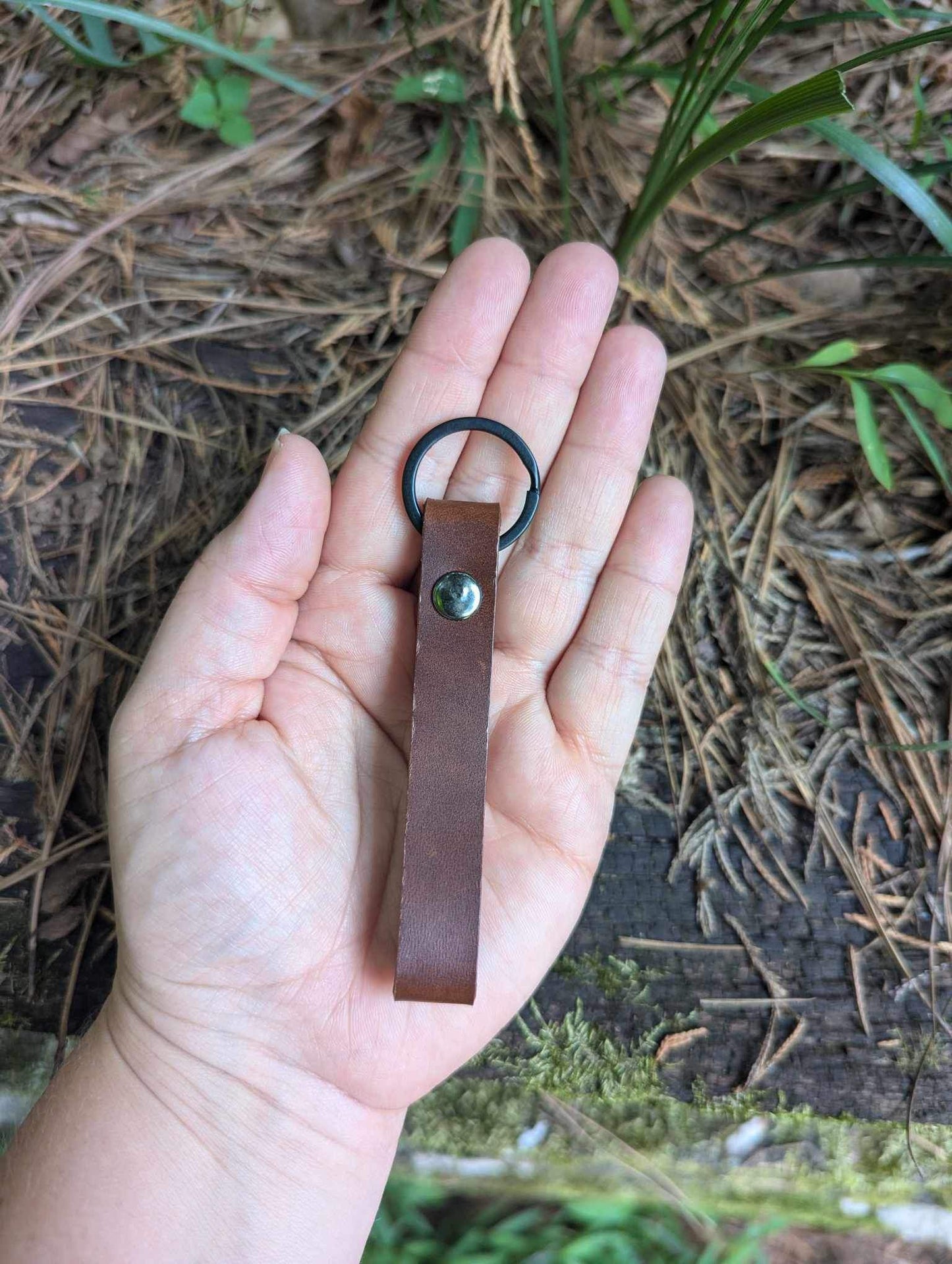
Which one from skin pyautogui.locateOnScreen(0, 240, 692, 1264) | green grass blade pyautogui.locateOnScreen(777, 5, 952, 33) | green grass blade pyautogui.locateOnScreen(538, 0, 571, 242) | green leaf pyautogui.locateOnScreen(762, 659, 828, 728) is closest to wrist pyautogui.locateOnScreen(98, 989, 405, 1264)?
skin pyautogui.locateOnScreen(0, 240, 692, 1264)

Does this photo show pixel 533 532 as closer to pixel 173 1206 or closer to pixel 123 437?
pixel 123 437

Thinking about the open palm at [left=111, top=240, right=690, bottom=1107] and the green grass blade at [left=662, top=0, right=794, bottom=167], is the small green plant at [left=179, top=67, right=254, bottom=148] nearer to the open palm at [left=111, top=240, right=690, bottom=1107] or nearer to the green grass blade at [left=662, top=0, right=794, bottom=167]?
the open palm at [left=111, top=240, right=690, bottom=1107]

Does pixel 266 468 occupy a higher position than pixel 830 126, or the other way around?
pixel 266 468

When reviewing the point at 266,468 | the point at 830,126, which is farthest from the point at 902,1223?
the point at 830,126

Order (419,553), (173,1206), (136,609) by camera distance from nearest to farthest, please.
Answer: (173,1206)
(419,553)
(136,609)

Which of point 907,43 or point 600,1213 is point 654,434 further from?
point 600,1213

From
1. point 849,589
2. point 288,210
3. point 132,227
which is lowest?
point 849,589
